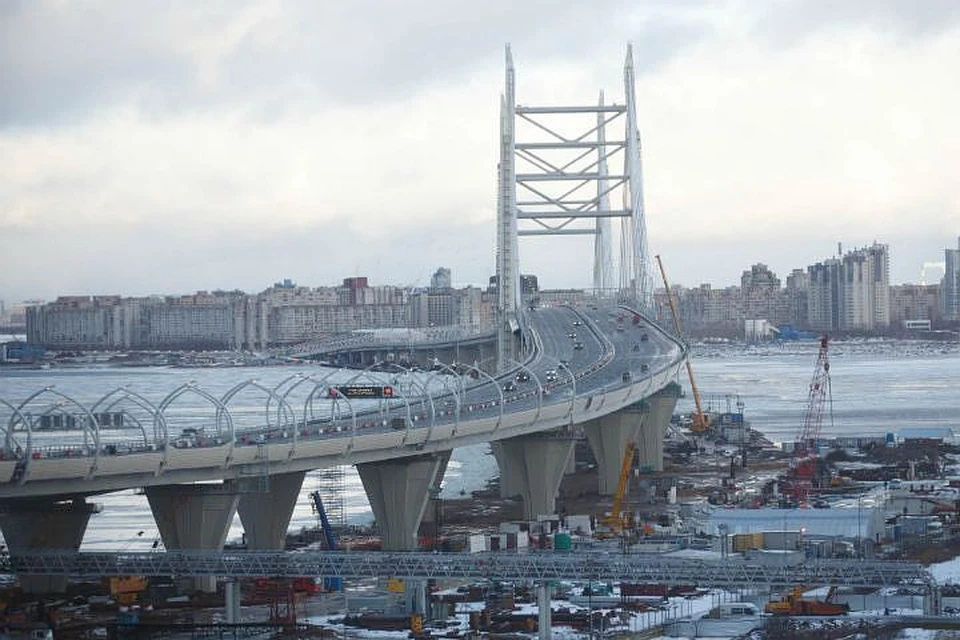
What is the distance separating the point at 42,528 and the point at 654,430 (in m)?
20.7

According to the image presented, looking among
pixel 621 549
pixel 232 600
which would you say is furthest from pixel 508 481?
pixel 232 600

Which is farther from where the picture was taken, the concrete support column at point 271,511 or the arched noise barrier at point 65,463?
the concrete support column at point 271,511

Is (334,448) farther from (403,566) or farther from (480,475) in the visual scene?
(480,475)

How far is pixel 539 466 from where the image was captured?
105ft

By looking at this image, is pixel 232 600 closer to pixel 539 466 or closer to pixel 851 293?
pixel 539 466

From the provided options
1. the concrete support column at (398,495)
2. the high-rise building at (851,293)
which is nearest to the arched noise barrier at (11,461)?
the concrete support column at (398,495)

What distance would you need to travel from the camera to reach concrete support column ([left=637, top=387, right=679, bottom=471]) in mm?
41156

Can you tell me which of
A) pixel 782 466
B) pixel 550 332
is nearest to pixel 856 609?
pixel 782 466

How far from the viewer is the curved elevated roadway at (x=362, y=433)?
21750mm

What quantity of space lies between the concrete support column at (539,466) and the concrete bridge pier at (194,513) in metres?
8.69

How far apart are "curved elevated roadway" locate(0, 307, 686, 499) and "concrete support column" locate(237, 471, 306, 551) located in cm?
40

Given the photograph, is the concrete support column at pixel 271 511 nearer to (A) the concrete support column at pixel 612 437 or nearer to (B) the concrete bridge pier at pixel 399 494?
(B) the concrete bridge pier at pixel 399 494

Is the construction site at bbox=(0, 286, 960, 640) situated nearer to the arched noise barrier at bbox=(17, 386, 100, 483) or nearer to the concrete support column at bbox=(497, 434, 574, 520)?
the concrete support column at bbox=(497, 434, 574, 520)

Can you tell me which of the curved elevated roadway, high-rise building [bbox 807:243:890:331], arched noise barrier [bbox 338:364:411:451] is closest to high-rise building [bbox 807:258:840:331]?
high-rise building [bbox 807:243:890:331]
